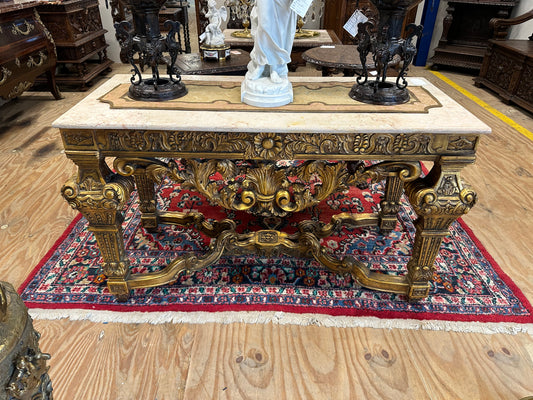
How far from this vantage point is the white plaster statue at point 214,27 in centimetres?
300

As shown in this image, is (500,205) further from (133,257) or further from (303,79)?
(133,257)

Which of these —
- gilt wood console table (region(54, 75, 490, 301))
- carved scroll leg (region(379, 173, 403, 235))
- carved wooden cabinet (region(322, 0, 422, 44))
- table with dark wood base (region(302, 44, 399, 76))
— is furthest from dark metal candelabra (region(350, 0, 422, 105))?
carved wooden cabinet (region(322, 0, 422, 44))

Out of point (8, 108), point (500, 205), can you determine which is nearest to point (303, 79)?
point (500, 205)

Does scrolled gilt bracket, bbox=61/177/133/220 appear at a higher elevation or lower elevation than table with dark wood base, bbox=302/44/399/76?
lower

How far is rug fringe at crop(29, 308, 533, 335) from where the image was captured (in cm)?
151

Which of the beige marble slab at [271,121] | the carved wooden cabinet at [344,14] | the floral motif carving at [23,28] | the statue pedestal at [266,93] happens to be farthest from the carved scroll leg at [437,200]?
the carved wooden cabinet at [344,14]

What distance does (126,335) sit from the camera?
1.47 meters

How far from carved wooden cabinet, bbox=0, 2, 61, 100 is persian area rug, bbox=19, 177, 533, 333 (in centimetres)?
186

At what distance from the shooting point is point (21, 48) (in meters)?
3.23

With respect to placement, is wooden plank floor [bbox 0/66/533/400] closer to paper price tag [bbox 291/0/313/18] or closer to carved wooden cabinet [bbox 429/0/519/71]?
paper price tag [bbox 291/0/313/18]

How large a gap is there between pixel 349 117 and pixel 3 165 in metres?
2.65

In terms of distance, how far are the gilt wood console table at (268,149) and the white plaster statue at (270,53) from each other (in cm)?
5

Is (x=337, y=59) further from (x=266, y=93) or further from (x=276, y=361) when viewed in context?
(x=276, y=361)

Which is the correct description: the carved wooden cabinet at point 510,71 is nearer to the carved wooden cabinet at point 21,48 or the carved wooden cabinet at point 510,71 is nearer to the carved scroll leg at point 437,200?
the carved scroll leg at point 437,200
